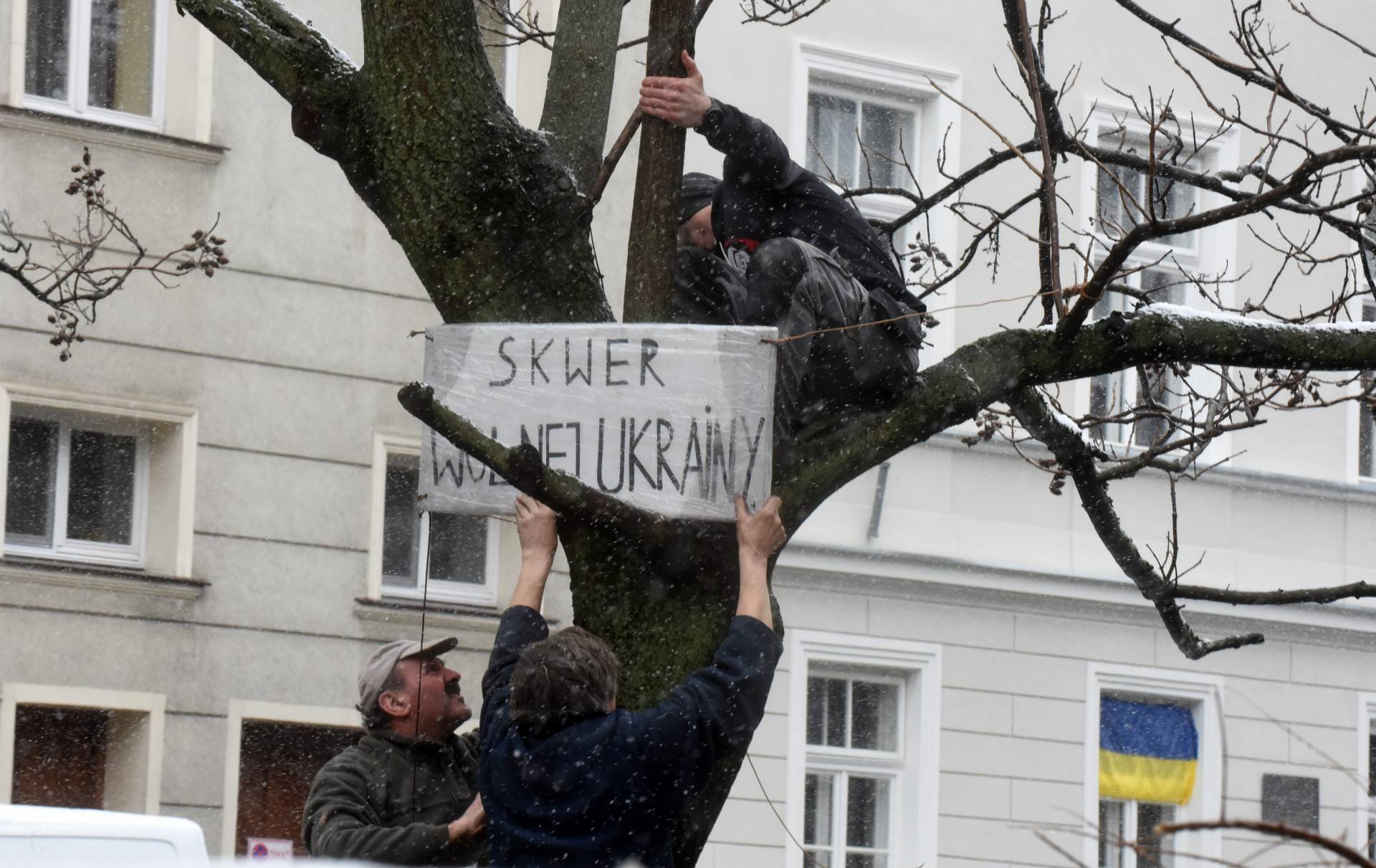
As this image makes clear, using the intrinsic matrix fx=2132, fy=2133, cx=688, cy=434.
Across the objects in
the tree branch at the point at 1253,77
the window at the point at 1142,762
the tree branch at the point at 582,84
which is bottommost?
the window at the point at 1142,762

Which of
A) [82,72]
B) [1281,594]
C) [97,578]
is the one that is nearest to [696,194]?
[1281,594]

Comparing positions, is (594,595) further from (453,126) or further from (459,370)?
(453,126)

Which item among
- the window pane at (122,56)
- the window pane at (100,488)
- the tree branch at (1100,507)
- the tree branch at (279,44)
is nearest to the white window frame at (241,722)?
the window pane at (100,488)

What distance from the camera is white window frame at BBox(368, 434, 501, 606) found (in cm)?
1265

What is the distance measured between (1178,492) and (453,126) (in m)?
11.2

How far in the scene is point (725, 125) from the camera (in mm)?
4527

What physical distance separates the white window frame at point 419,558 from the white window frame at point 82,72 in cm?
233

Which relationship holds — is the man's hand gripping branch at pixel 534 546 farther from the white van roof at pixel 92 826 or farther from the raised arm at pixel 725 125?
the white van roof at pixel 92 826

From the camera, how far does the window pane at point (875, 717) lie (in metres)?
14.4

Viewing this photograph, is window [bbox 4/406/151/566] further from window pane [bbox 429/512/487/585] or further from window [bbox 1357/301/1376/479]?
window [bbox 1357/301/1376/479]

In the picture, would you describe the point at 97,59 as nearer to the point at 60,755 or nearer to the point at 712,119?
the point at 60,755

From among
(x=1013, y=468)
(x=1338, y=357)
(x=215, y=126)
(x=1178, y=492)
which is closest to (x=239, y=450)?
(x=215, y=126)

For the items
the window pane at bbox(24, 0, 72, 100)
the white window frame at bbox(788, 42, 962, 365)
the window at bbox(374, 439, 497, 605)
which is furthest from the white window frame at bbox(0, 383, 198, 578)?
the white window frame at bbox(788, 42, 962, 365)

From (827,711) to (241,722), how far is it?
13.4 feet
